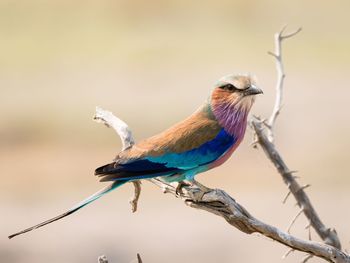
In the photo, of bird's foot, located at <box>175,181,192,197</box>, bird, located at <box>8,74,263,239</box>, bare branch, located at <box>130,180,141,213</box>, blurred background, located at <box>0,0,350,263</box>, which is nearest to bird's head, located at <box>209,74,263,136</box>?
bird, located at <box>8,74,263,239</box>

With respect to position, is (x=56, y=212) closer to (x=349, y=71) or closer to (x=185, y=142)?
(x=349, y=71)

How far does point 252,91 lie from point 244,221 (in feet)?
2.75

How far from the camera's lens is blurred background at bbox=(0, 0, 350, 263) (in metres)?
15.4

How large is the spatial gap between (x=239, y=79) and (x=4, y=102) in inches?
567

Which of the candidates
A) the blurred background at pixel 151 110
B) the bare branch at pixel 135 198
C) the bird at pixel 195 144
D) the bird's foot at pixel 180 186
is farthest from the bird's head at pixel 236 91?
the blurred background at pixel 151 110

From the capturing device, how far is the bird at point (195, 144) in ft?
21.0

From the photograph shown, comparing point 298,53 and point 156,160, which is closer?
point 156,160

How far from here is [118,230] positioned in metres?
15.6

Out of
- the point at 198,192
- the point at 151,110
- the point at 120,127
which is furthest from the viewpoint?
the point at 151,110

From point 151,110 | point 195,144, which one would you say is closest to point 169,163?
point 195,144

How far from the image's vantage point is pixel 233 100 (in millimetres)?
6570

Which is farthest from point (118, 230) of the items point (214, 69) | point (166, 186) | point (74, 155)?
point (166, 186)

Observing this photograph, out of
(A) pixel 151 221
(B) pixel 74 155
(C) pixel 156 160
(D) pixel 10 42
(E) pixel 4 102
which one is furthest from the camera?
(D) pixel 10 42

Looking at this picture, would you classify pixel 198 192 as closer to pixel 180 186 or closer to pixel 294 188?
pixel 180 186
